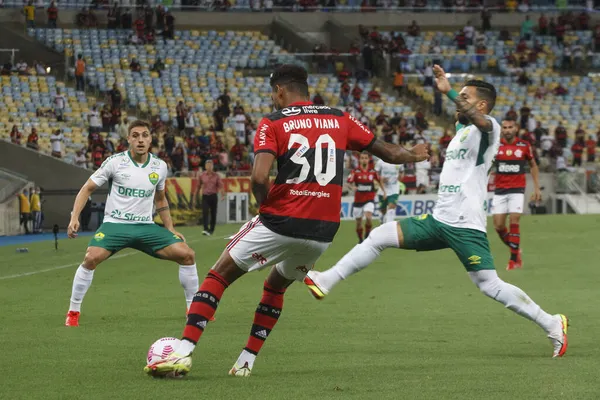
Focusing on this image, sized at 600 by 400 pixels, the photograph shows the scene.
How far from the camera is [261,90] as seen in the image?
47.3 metres

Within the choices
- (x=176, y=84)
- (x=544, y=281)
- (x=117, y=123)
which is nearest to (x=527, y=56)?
(x=176, y=84)

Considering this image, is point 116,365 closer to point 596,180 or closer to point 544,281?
point 544,281

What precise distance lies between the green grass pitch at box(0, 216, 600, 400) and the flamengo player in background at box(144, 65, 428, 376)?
57cm

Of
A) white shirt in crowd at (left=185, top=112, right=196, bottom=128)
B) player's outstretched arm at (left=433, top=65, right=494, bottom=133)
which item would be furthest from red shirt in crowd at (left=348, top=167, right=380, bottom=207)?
white shirt in crowd at (left=185, top=112, right=196, bottom=128)

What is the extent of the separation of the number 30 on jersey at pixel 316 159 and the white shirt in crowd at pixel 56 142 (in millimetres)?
30633

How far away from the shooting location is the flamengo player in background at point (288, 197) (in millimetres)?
7684

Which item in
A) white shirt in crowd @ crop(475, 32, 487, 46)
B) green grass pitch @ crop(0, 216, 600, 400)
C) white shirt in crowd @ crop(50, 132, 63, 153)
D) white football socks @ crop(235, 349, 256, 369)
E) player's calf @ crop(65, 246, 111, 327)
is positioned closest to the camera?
green grass pitch @ crop(0, 216, 600, 400)

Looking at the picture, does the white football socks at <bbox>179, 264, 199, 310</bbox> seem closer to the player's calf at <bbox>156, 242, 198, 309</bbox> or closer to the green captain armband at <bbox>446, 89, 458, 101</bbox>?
the player's calf at <bbox>156, 242, 198, 309</bbox>

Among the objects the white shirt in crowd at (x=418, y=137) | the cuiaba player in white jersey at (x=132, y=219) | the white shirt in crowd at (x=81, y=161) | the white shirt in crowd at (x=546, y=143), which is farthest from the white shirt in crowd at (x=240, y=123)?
the cuiaba player in white jersey at (x=132, y=219)

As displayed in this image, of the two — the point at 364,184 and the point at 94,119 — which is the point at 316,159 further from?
the point at 94,119

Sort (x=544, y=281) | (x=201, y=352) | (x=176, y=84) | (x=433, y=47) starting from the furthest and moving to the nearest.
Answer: (x=433, y=47) → (x=176, y=84) → (x=544, y=281) → (x=201, y=352)

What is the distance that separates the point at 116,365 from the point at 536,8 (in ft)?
168

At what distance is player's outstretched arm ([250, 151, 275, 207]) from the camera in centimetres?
745

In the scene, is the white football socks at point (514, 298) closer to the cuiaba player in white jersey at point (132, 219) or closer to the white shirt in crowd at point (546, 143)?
the cuiaba player in white jersey at point (132, 219)
